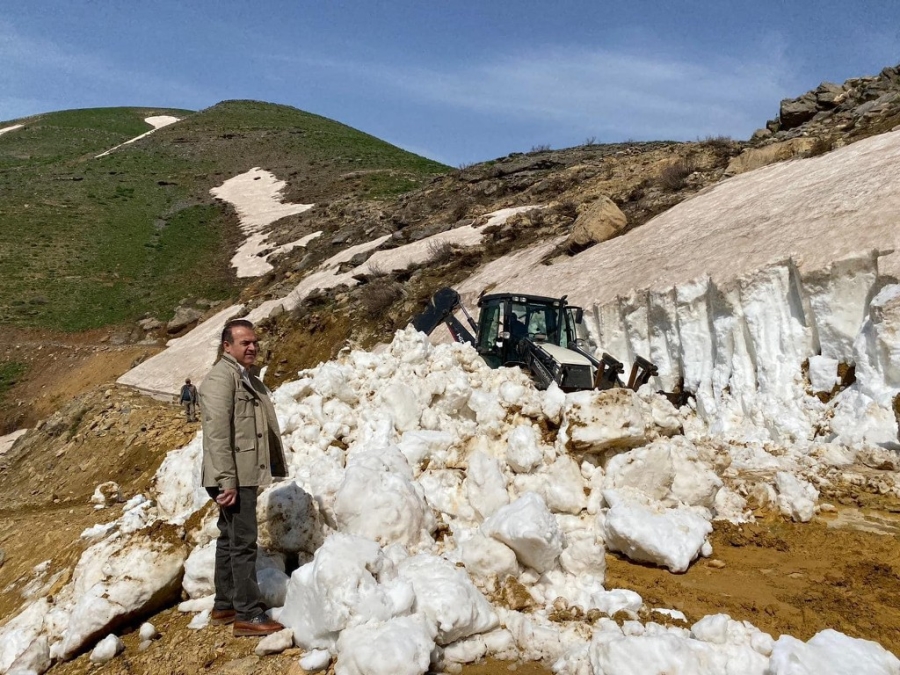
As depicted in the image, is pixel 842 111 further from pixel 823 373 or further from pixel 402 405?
pixel 402 405

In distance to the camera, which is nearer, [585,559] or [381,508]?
[585,559]

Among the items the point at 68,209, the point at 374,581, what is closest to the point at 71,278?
the point at 68,209

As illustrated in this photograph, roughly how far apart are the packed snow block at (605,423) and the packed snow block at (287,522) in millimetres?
2370

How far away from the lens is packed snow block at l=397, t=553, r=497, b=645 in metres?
3.46

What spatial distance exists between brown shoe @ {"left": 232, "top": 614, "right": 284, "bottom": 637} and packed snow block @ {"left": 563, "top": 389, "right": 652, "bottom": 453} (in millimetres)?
2888

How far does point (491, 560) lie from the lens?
13.5ft

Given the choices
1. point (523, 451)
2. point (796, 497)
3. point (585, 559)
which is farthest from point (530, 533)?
point (796, 497)

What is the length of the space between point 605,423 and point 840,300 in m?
4.47

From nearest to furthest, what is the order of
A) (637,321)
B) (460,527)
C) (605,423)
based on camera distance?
(460,527)
(605,423)
(637,321)

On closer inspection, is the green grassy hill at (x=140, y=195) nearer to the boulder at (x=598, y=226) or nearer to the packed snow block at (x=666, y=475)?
the boulder at (x=598, y=226)

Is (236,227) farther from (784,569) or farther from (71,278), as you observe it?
(784,569)

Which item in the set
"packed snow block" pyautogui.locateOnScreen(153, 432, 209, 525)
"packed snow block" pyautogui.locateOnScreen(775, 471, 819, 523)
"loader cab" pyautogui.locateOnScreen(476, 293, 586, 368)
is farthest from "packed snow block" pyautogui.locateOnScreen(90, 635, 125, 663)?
"loader cab" pyautogui.locateOnScreen(476, 293, 586, 368)

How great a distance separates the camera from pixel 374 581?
11.4ft

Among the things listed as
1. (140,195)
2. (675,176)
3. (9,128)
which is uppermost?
(9,128)
